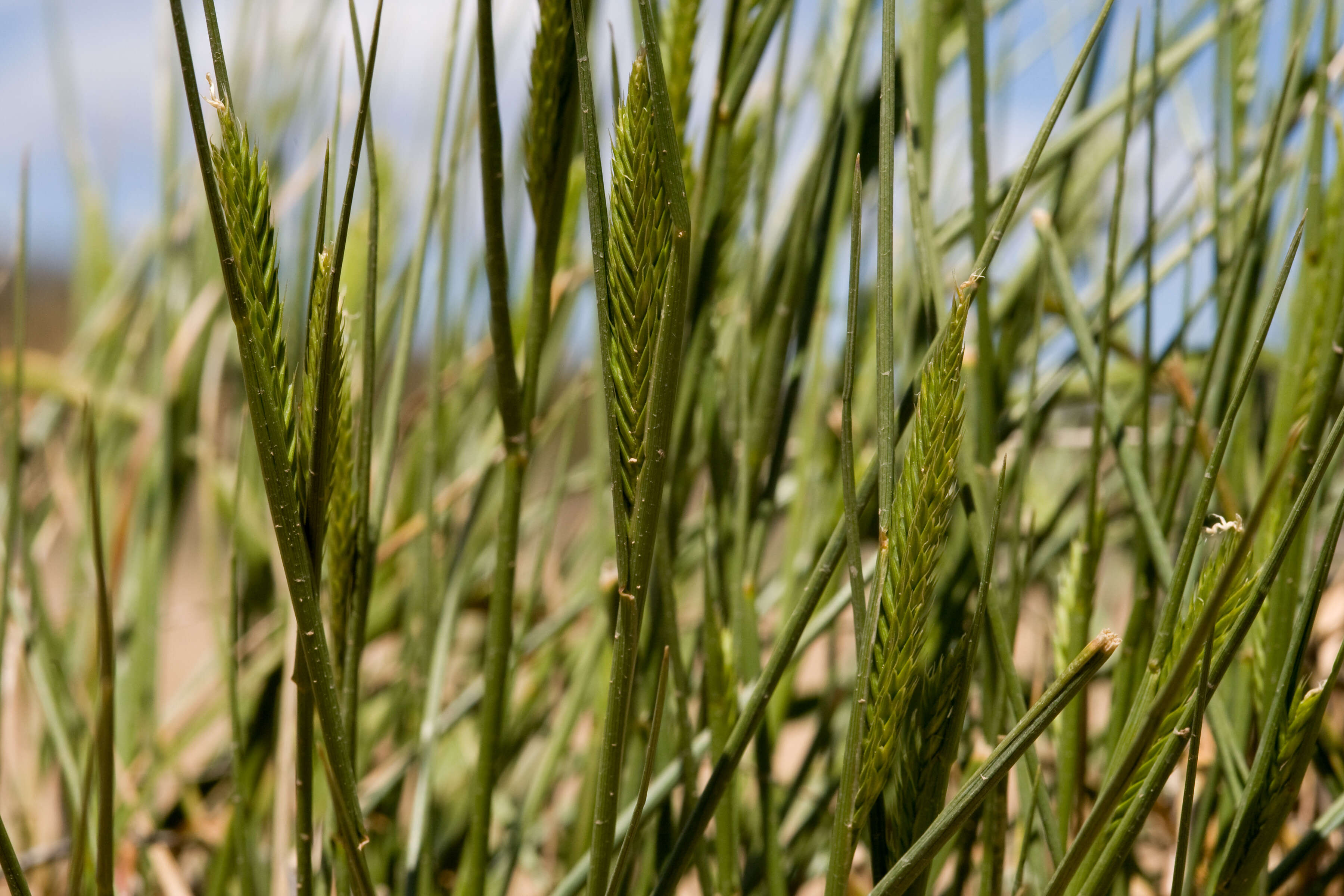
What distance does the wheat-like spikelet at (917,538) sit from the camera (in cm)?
20

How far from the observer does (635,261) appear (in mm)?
209

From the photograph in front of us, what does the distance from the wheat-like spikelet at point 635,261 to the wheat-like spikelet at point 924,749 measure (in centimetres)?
9

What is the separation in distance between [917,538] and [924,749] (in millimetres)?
63

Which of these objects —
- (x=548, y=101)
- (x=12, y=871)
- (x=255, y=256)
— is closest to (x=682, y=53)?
(x=548, y=101)

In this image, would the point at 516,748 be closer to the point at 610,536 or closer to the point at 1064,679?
the point at 610,536

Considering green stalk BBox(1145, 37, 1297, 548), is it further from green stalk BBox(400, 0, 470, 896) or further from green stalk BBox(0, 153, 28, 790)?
green stalk BBox(0, 153, 28, 790)

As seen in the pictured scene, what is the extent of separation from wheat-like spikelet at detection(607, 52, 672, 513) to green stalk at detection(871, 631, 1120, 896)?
0.09m

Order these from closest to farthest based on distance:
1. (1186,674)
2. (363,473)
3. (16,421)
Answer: (1186,674)
(363,473)
(16,421)

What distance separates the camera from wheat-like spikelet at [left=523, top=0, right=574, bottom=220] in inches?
10.3

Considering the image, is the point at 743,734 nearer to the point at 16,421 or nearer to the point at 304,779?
the point at 304,779

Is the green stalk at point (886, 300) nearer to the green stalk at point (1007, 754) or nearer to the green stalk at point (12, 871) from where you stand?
the green stalk at point (1007, 754)

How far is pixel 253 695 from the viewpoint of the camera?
0.66 m

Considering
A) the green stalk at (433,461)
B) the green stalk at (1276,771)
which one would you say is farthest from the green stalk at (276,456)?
the green stalk at (1276,771)

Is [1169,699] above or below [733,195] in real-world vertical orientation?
below
